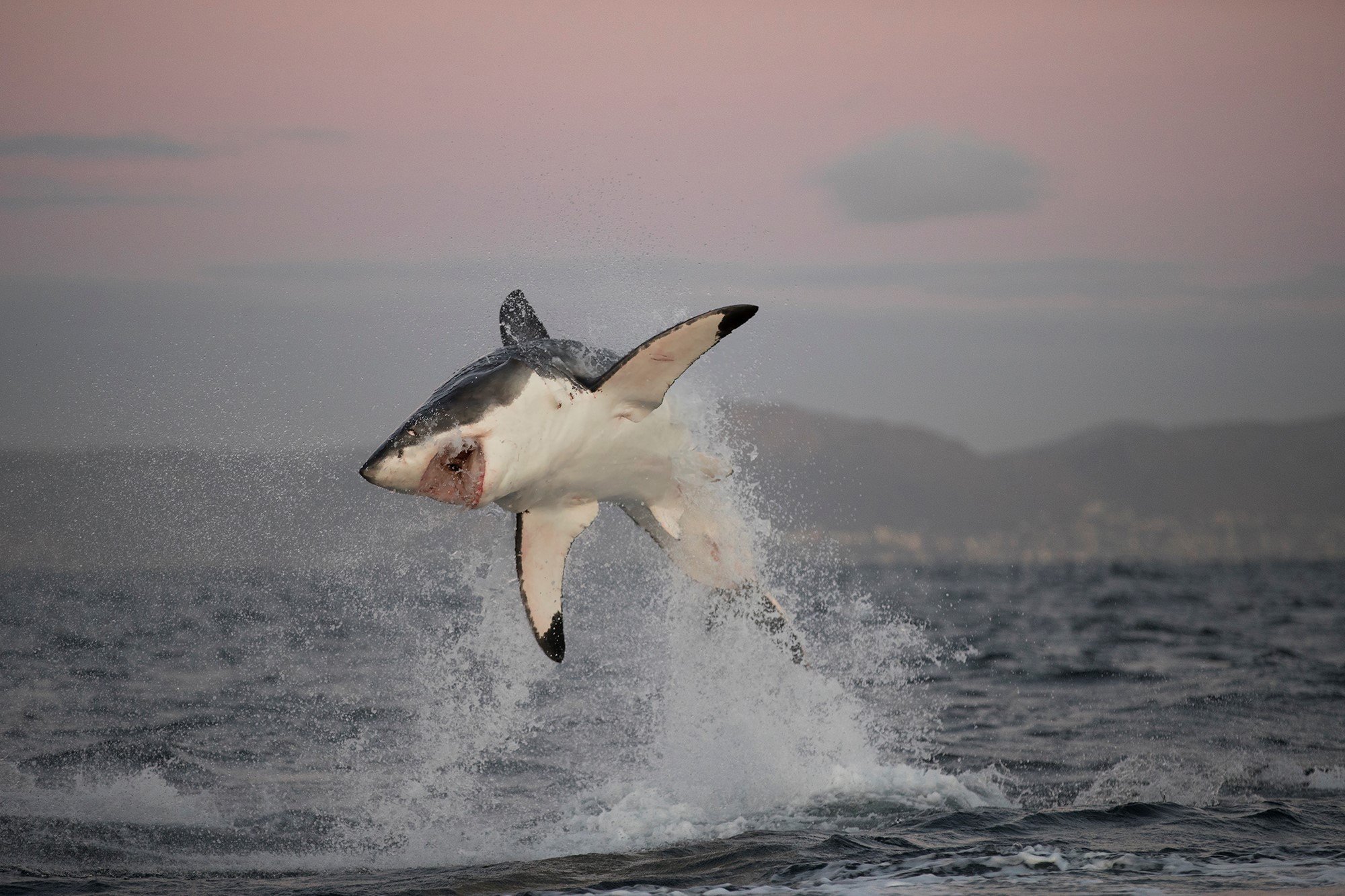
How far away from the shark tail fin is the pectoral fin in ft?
3.24

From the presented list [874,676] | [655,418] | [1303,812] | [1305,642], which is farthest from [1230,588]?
[655,418]

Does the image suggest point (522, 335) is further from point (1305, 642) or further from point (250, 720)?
point (1305, 642)

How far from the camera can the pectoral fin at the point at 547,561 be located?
27.6ft

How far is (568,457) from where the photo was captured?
25.6 ft

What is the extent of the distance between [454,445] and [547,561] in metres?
2.21

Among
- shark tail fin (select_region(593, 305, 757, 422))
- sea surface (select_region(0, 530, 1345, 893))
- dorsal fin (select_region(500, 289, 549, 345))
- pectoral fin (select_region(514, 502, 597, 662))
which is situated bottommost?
sea surface (select_region(0, 530, 1345, 893))

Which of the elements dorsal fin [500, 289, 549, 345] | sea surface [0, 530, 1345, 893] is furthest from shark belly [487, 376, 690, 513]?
dorsal fin [500, 289, 549, 345]

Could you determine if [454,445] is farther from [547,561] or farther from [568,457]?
[547,561]

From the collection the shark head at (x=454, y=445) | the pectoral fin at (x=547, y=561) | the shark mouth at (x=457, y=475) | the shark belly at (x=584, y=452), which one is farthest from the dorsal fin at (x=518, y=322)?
the shark mouth at (x=457, y=475)

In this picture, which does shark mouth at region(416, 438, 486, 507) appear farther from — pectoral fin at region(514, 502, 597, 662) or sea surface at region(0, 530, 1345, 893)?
sea surface at region(0, 530, 1345, 893)

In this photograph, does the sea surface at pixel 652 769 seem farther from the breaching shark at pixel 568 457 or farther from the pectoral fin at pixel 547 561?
the pectoral fin at pixel 547 561

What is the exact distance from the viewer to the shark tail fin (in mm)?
7277

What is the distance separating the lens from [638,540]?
36.2 feet

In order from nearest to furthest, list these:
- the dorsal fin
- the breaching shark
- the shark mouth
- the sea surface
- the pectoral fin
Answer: the shark mouth
the breaching shark
the sea surface
the pectoral fin
the dorsal fin
